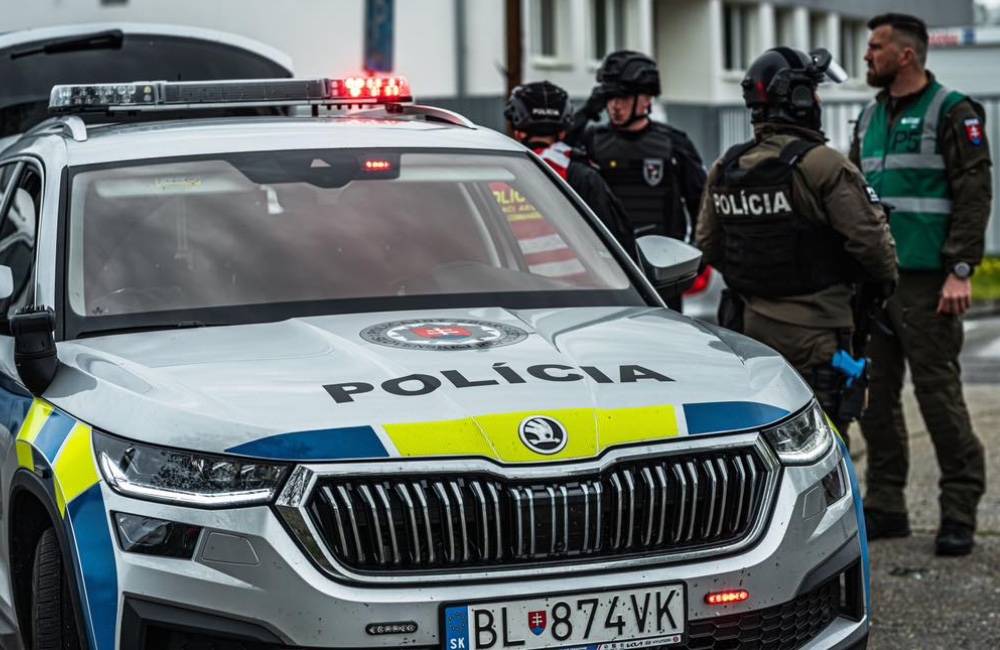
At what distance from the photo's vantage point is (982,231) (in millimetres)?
6746

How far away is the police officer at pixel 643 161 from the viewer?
7.95 m

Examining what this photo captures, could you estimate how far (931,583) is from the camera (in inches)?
248

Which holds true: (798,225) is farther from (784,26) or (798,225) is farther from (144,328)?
(784,26)

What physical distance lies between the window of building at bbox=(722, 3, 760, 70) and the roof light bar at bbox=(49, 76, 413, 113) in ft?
98.3

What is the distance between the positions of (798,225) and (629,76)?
6.32 ft

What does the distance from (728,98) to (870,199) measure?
28587 millimetres

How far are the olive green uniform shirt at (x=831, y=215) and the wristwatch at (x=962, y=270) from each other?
0.65 m

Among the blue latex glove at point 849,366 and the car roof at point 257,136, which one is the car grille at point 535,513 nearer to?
the car roof at point 257,136

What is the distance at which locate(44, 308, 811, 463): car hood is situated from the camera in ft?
11.9

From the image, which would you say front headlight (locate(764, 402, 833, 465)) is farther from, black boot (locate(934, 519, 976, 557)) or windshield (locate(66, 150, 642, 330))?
black boot (locate(934, 519, 976, 557))

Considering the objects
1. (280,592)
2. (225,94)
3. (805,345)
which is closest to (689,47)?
(805,345)

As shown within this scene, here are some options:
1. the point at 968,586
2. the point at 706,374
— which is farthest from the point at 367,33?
the point at 706,374

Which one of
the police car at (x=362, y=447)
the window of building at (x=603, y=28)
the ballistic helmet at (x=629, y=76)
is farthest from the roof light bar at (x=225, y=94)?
the window of building at (x=603, y=28)

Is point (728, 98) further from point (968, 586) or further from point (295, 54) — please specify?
point (968, 586)
